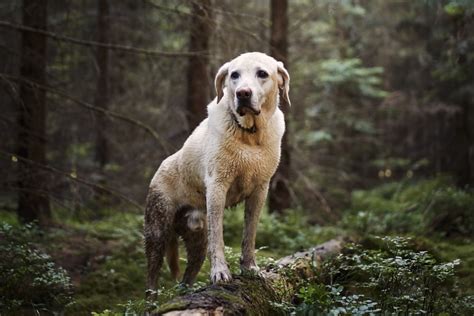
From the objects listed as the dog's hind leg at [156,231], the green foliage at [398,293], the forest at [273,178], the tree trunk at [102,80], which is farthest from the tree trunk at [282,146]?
the green foliage at [398,293]

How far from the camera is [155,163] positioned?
49.5 feet

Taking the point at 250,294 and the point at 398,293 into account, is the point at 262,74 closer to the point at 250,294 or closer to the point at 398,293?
the point at 250,294

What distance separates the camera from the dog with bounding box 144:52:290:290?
6.00 metres

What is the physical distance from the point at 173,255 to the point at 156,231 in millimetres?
622

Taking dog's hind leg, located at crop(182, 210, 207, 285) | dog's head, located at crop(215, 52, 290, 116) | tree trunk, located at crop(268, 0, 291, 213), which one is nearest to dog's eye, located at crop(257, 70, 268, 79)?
dog's head, located at crop(215, 52, 290, 116)

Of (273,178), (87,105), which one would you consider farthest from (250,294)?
(273,178)

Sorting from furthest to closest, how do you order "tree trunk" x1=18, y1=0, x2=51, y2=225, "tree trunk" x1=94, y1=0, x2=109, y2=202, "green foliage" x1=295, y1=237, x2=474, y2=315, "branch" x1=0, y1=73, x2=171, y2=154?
"tree trunk" x1=94, y1=0, x2=109, y2=202, "tree trunk" x1=18, y1=0, x2=51, y2=225, "branch" x1=0, y1=73, x2=171, y2=154, "green foliage" x1=295, y1=237, x2=474, y2=315

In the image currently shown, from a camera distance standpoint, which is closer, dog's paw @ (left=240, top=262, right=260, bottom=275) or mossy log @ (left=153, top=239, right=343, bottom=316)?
mossy log @ (left=153, top=239, right=343, bottom=316)

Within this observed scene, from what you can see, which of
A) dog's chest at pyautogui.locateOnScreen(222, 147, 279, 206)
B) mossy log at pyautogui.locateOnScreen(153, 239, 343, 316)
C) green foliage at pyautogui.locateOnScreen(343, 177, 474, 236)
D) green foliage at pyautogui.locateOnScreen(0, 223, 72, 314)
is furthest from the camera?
green foliage at pyautogui.locateOnScreen(343, 177, 474, 236)

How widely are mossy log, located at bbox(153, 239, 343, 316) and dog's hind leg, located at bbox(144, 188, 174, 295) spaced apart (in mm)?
1333

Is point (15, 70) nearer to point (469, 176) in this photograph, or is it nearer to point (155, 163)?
point (155, 163)

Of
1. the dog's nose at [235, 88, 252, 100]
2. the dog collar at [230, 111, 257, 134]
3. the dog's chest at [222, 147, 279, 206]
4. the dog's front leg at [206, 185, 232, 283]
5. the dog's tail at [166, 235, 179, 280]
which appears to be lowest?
the dog's tail at [166, 235, 179, 280]

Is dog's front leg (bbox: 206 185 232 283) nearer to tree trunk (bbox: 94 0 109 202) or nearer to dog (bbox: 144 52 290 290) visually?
dog (bbox: 144 52 290 290)

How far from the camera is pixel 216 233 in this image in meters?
6.02
